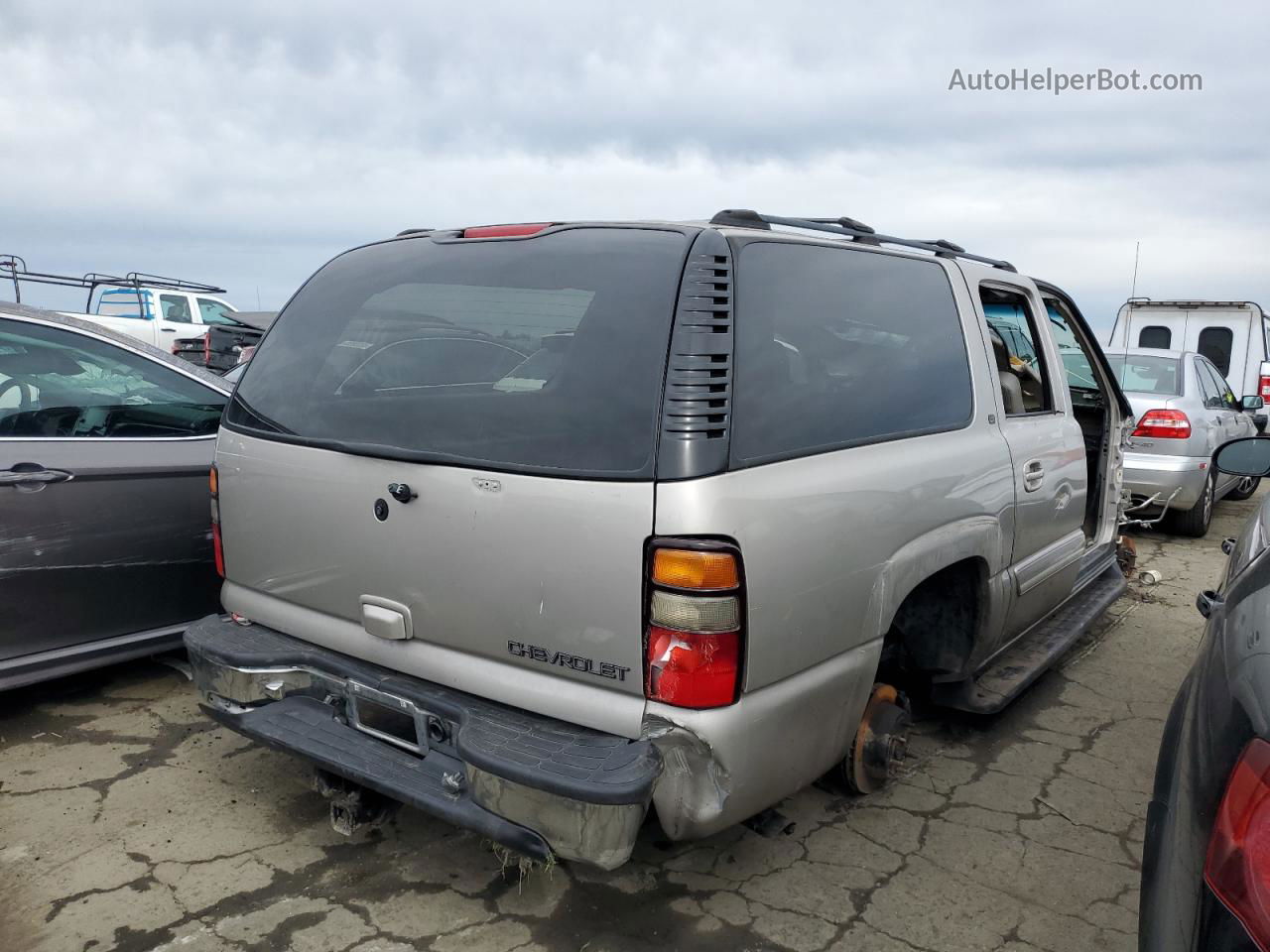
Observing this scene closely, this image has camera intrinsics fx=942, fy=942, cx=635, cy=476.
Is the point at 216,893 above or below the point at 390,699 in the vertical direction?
below

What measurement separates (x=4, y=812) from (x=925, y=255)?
11.3ft

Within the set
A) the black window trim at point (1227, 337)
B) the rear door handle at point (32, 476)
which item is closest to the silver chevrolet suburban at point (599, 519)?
the rear door handle at point (32, 476)

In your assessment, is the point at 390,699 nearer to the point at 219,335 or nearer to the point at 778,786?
the point at 778,786

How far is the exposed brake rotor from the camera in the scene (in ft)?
9.36

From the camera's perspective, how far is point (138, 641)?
3570 millimetres

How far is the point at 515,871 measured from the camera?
104 inches

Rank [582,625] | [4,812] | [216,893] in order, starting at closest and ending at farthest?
[582,625] < [216,893] < [4,812]

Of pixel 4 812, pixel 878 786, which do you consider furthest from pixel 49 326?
pixel 878 786

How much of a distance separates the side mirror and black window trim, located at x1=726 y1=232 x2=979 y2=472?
0.87 metres

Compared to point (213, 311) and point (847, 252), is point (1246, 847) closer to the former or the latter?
point (847, 252)

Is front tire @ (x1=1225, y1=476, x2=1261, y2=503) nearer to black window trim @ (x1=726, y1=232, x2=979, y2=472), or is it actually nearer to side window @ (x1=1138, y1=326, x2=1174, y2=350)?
side window @ (x1=1138, y1=326, x2=1174, y2=350)

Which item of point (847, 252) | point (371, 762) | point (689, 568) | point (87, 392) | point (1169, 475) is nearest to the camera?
point (689, 568)

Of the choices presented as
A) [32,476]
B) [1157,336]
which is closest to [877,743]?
[32,476]

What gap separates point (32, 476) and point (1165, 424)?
279 inches
